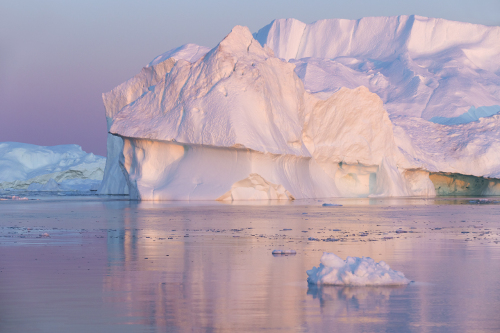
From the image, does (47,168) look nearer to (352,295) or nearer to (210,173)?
(210,173)

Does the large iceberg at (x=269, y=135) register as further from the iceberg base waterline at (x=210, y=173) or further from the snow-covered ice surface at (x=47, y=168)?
the snow-covered ice surface at (x=47, y=168)

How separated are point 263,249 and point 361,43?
59350mm

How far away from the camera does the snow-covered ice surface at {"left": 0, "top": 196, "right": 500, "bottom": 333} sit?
4301 mm

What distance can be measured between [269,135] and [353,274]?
71.3 feet

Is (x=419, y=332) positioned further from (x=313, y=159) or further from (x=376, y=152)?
(x=376, y=152)

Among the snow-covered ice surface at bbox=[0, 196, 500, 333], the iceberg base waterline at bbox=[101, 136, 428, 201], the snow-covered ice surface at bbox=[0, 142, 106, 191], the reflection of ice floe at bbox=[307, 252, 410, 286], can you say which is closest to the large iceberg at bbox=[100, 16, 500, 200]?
the iceberg base waterline at bbox=[101, 136, 428, 201]

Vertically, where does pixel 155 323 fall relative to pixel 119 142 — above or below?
below

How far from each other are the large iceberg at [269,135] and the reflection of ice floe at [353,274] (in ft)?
64.3

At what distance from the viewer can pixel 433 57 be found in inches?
2473

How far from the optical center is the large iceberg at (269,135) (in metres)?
26.8

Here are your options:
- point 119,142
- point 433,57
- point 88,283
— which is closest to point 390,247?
point 88,283

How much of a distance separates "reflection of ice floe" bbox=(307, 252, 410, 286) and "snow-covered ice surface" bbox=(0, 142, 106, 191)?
169 feet

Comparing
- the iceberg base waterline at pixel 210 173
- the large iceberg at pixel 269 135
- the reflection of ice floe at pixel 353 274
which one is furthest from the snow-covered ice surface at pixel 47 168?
the reflection of ice floe at pixel 353 274

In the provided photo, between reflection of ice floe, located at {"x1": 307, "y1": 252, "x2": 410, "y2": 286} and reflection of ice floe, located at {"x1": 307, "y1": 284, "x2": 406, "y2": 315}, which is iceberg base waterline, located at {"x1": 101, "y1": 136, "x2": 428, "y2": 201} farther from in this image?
reflection of ice floe, located at {"x1": 307, "y1": 284, "x2": 406, "y2": 315}
